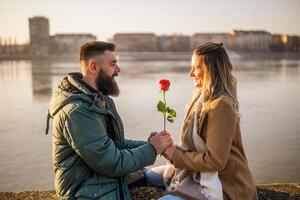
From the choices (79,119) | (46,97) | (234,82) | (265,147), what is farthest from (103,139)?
(46,97)

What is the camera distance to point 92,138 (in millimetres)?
2465

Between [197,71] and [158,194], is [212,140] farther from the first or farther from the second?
[158,194]

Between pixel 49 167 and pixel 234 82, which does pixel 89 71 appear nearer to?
pixel 234 82

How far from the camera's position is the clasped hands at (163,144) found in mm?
2738

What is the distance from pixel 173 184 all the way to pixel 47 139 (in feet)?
17.8

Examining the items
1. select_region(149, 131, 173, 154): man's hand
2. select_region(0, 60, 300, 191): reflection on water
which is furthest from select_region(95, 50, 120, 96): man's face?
select_region(0, 60, 300, 191): reflection on water

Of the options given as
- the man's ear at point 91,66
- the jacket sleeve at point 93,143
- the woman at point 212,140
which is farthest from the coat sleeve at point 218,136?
the man's ear at point 91,66

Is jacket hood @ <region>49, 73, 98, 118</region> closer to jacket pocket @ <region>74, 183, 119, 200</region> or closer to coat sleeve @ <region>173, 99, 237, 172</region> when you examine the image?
jacket pocket @ <region>74, 183, 119, 200</region>

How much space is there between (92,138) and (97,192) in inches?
14.0

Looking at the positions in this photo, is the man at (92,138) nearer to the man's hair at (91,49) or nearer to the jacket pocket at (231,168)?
the man's hair at (91,49)

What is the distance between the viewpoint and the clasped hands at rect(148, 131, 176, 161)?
8.98 feet

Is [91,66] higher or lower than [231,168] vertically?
higher

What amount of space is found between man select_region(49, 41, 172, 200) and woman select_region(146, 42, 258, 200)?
0.21 meters

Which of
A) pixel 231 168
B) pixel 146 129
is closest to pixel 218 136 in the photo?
pixel 231 168
